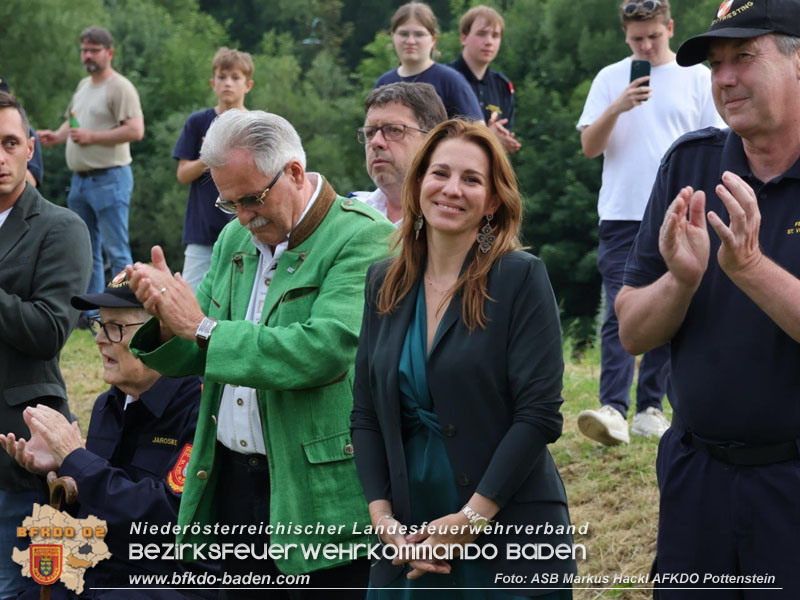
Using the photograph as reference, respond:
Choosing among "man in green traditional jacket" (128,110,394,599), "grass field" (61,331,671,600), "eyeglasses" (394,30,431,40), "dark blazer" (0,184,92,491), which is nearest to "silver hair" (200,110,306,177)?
"man in green traditional jacket" (128,110,394,599)

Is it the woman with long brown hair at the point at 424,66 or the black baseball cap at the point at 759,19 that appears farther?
the woman with long brown hair at the point at 424,66

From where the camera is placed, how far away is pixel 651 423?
623 cm

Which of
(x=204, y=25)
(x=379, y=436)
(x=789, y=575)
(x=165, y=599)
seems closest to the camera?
(x=789, y=575)

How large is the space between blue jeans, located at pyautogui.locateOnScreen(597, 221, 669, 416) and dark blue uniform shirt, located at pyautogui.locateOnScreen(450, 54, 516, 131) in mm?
1629

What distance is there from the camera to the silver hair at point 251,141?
3523 millimetres

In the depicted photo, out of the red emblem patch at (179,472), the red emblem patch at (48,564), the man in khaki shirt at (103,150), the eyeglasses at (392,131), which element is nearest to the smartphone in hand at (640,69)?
the eyeglasses at (392,131)

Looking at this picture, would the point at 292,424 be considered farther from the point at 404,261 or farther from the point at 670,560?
the point at 670,560

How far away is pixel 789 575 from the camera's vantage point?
2.79m

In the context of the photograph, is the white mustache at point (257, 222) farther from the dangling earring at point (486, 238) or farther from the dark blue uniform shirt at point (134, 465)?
the dark blue uniform shirt at point (134, 465)

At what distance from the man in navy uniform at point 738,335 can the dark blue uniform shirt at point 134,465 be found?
72.7 inches

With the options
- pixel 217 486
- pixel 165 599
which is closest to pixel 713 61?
pixel 217 486

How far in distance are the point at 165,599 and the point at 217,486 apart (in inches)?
24.4

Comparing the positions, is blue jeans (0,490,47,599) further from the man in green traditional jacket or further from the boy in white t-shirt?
the boy in white t-shirt

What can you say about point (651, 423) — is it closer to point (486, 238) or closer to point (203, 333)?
point (486, 238)
